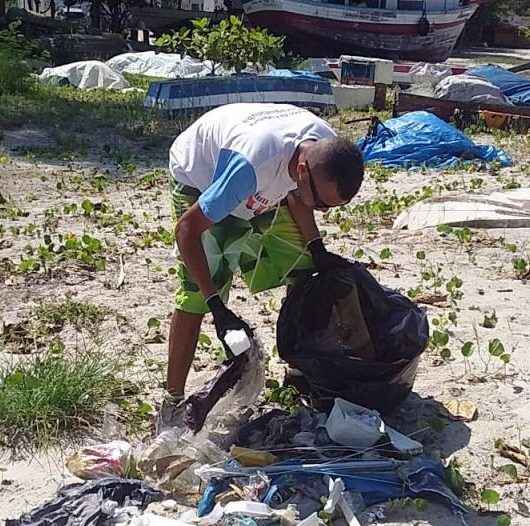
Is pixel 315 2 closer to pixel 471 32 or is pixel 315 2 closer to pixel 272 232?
pixel 471 32

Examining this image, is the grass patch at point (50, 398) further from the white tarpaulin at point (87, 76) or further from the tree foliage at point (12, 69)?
the white tarpaulin at point (87, 76)

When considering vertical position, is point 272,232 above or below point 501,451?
above

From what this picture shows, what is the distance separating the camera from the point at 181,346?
329 cm

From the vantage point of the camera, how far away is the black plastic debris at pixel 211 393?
3152 millimetres

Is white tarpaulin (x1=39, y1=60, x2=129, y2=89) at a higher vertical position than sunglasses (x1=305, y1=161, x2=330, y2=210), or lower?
lower

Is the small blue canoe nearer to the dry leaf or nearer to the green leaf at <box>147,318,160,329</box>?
the green leaf at <box>147,318,160,329</box>

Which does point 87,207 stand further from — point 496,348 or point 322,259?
point 496,348

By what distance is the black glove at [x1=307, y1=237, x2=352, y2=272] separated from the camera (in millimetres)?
3510

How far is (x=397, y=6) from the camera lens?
960 inches

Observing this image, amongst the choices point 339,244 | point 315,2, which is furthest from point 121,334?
point 315,2

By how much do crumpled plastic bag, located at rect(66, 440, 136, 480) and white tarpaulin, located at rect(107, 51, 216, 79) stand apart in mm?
13779

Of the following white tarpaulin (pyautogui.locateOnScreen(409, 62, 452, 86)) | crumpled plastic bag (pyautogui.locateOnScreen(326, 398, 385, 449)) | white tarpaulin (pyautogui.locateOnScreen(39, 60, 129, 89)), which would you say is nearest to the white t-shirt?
crumpled plastic bag (pyautogui.locateOnScreen(326, 398, 385, 449))

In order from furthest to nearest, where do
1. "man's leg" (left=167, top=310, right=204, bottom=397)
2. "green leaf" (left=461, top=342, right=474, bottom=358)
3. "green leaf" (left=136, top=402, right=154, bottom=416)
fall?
"green leaf" (left=461, top=342, right=474, bottom=358) < "green leaf" (left=136, top=402, right=154, bottom=416) < "man's leg" (left=167, top=310, right=204, bottom=397)

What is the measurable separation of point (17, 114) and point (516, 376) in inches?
341
